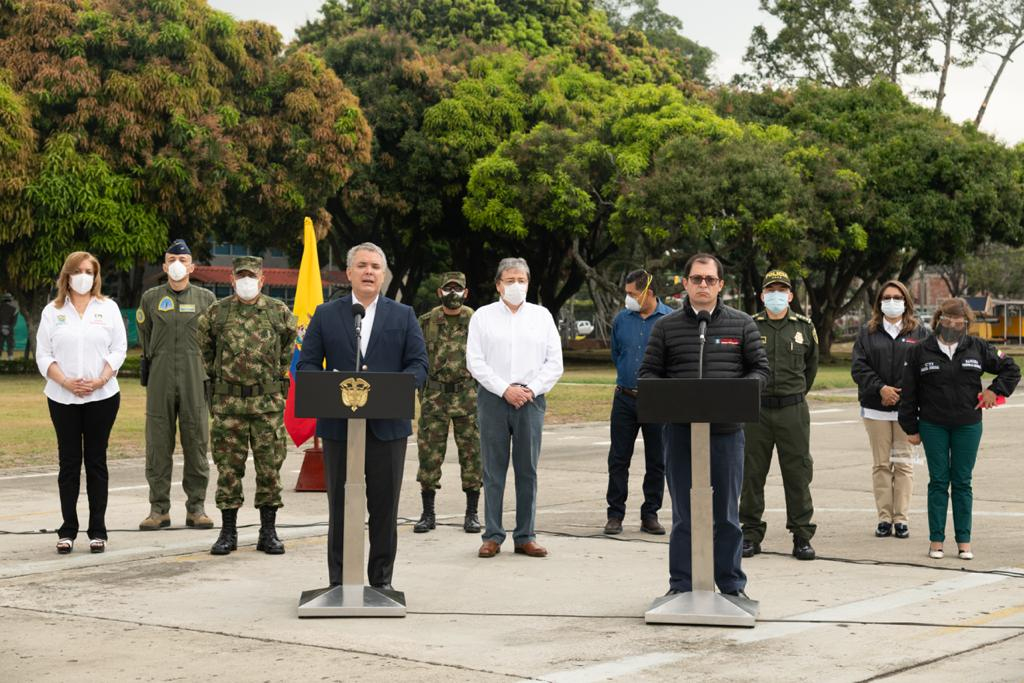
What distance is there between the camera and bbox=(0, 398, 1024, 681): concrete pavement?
6.69 meters

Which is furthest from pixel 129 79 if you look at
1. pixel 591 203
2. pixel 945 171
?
pixel 945 171

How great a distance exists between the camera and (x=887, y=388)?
36.0 ft

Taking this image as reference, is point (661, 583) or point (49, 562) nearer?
point (661, 583)

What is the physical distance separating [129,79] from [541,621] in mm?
29025

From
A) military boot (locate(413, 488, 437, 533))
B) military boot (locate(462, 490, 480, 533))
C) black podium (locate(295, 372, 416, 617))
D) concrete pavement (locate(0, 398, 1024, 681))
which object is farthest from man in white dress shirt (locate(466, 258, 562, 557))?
black podium (locate(295, 372, 416, 617))

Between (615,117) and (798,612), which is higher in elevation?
(615,117)

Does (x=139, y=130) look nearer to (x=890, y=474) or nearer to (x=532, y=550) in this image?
(x=890, y=474)

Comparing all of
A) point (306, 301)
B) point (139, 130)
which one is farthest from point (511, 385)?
point (139, 130)

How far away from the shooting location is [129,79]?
113 feet

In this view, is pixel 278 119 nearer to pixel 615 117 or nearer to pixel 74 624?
pixel 615 117

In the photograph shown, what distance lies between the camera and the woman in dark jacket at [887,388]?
436 inches

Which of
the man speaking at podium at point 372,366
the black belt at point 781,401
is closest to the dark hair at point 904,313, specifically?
the black belt at point 781,401

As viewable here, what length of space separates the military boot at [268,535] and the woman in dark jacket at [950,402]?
440cm

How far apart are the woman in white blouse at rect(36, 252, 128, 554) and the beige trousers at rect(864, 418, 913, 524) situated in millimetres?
5584
